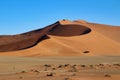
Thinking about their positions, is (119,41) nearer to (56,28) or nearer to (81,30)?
(81,30)

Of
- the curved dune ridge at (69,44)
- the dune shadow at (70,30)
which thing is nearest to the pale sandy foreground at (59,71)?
the curved dune ridge at (69,44)

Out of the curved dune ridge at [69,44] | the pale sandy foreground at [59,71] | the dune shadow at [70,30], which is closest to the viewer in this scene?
the pale sandy foreground at [59,71]

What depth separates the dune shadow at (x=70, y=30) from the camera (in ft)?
247

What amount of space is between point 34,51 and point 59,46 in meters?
6.64

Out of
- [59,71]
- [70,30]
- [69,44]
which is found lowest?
[59,71]

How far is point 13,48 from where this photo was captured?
68.6 m

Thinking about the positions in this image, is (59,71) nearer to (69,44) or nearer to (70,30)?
(69,44)

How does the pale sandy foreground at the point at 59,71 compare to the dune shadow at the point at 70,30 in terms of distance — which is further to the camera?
the dune shadow at the point at 70,30

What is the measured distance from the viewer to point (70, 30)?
77250mm

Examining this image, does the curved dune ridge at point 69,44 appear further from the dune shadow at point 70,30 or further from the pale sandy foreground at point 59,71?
the pale sandy foreground at point 59,71

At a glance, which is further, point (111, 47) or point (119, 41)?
point (119, 41)

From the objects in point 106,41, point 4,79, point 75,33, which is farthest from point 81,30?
point 4,79

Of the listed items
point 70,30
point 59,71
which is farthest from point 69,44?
point 59,71

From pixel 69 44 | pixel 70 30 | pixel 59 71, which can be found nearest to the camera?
pixel 59 71
